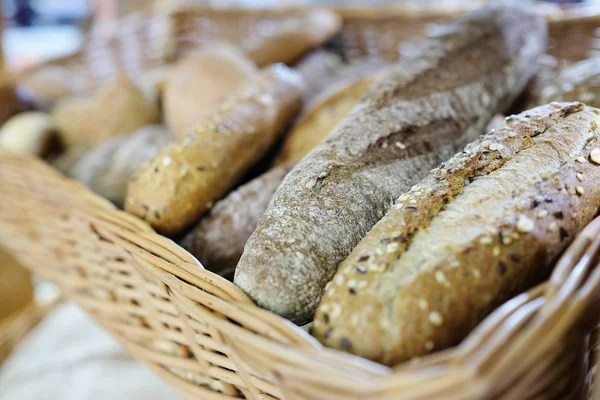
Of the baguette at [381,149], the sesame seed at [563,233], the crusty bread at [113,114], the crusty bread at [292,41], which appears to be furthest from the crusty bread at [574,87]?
the crusty bread at [113,114]

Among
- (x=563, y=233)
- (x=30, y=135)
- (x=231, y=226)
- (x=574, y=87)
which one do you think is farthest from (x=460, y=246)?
(x=30, y=135)

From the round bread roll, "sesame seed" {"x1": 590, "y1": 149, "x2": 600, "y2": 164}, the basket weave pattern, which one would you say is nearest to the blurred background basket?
the basket weave pattern

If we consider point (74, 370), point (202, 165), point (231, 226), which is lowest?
point (74, 370)

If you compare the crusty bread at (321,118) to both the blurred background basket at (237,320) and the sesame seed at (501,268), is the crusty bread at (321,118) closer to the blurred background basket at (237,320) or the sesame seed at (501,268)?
the blurred background basket at (237,320)

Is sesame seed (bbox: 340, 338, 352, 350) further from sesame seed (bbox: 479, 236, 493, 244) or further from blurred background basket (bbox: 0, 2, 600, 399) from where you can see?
sesame seed (bbox: 479, 236, 493, 244)

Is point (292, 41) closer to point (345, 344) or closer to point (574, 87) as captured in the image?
point (574, 87)

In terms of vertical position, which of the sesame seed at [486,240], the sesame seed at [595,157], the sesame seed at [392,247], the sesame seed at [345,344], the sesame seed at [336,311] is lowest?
the sesame seed at [345,344]

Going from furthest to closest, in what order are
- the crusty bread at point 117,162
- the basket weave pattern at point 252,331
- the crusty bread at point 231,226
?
the crusty bread at point 117,162 < the crusty bread at point 231,226 < the basket weave pattern at point 252,331

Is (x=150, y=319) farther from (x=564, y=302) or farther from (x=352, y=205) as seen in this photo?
(x=564, y=302)
